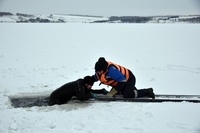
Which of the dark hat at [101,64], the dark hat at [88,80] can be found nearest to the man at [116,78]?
the dark hat at [101,64]

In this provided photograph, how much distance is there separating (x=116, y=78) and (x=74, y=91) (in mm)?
1100

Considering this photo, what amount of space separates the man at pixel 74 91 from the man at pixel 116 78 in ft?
0.99

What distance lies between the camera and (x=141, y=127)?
4.64 meters

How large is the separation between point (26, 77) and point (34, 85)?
1470 mm

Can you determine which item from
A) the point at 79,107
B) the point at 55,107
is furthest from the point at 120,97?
the point at 55,107

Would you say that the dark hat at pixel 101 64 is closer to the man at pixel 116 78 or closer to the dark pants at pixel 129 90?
the man at pixel 116 78

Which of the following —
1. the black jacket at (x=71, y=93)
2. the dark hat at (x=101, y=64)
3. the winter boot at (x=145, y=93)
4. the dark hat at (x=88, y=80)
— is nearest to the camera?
the dark hat at (x=101, y=64)

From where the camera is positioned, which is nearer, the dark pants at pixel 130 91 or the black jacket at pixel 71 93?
the black jacket at pixel 71 93

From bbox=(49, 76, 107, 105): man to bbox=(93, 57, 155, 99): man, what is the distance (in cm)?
30

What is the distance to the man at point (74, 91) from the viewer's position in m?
6.10

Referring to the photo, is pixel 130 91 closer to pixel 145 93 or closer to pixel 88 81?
pixel 145 93

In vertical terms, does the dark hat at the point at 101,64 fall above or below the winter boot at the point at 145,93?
above

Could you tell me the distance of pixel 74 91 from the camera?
20.4ft

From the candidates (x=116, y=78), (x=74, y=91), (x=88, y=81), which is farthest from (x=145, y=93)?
Answer: (x=74, y=91)
